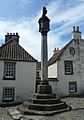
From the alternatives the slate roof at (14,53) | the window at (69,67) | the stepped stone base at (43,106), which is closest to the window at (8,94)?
the slate roof at (14,53)

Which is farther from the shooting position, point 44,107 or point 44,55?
point 44,55

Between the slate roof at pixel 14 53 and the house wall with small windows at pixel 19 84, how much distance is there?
1.74 ft

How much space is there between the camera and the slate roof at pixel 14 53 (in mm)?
20191

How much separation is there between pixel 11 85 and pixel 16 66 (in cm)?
235

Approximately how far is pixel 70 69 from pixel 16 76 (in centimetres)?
863

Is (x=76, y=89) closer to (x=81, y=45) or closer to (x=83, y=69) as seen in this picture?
(x=83, y=69)

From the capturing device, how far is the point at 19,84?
65.9 feet

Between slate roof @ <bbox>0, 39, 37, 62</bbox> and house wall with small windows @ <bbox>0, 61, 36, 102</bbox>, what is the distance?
0.53 metres

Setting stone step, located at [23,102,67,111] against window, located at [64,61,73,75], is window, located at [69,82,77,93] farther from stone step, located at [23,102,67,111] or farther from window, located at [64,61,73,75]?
stone step, located at [23,102,67,111]

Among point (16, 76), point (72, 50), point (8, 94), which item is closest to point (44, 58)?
point (16, 76)

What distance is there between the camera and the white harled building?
23750 mm

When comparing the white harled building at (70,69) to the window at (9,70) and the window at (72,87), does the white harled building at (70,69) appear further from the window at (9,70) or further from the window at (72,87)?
the window at (9,70)

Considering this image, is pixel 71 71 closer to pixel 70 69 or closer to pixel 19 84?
pixel 70 69

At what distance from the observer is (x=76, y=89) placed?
24297mm
